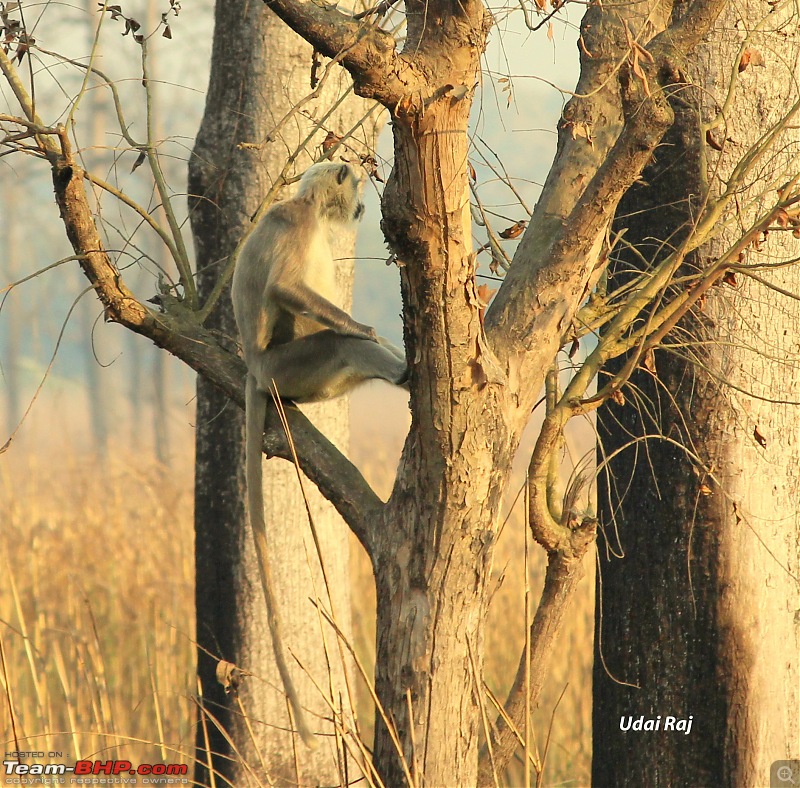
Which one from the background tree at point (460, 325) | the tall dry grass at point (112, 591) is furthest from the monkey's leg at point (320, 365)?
the tall dry grass at point (112, 591)

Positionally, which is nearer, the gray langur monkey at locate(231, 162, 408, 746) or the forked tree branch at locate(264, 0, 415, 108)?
the forked tree branch at locate(264, 0, 415, 108)

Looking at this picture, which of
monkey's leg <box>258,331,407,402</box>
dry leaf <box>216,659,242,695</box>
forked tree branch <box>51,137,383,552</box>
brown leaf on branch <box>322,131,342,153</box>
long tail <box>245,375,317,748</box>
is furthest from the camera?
monkey's leg <box>258,331,407,402</box>

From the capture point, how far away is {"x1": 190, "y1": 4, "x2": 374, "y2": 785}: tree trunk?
454 cm

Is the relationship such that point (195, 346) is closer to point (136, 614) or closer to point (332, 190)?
point (332, 190)

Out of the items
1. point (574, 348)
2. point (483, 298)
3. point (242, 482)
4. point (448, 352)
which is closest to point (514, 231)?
point (574, 348)

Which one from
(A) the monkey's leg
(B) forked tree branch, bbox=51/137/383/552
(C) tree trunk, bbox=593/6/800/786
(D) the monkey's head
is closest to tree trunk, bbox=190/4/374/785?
(D) the monkey's head

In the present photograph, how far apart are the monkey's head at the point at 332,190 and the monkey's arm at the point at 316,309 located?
22.3 inches

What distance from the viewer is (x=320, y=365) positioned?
3.74m

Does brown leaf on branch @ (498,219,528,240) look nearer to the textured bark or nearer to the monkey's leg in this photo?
the textured bark

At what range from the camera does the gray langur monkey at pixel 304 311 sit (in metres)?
3.67

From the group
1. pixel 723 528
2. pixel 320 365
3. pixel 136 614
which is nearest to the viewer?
pixel 723 528

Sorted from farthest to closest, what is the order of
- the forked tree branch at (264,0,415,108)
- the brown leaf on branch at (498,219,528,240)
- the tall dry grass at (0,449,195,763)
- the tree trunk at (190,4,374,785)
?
the tall dry grass at (0,449,195,763) → the tree trunk at (190,4,374,785) → the brown leaf on branch at (498,219,528,240) → the forked tree branch at (264,0,415,108)

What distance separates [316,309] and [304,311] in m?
0.06

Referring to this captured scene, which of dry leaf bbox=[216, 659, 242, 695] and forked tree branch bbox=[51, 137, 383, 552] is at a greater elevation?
forked tree branch bbox=[51, 137, 383, 552]
